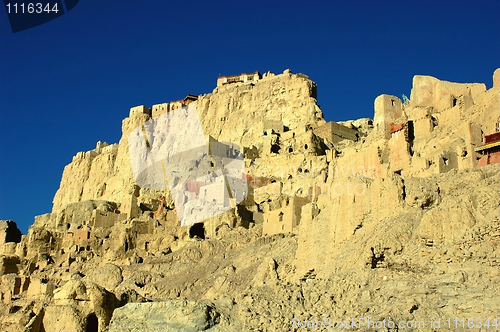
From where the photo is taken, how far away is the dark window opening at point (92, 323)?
87.1ft

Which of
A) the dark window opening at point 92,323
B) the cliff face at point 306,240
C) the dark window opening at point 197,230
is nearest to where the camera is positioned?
the cliff face at point 306,240

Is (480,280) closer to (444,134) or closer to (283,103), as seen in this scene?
(444,134)

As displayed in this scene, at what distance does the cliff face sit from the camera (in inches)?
872

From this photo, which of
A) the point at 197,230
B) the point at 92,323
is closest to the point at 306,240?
the point at 92,323

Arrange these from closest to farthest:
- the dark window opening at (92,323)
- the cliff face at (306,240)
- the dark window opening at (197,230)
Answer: the cliff face at (306,240) → the dark window opening at (92,323) → the dark window opening at (197,230)

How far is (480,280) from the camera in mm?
20234

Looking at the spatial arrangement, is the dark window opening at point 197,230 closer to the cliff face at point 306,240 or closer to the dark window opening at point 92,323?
the cliff face at point 306,240

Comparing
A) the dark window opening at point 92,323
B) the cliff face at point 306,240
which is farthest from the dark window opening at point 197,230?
the dark window opening at point 92,323

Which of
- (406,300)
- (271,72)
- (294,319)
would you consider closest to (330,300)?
(294,319)

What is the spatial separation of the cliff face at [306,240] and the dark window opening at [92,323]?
0.07 meters

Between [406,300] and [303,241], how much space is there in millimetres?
10313

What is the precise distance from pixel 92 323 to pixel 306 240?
9995mm

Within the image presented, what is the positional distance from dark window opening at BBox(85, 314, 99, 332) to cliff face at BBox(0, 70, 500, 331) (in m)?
0.07

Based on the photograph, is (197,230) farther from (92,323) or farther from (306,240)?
(92,323)
